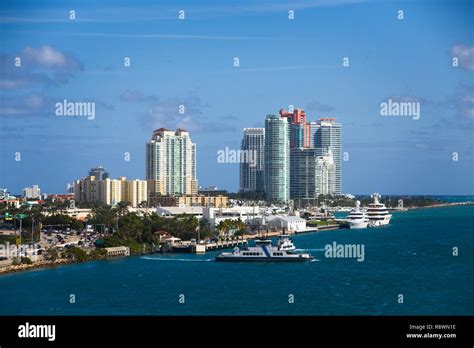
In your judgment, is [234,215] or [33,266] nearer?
[33,266]

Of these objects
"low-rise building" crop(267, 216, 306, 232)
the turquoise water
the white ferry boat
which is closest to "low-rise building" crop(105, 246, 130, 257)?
the turquoise water

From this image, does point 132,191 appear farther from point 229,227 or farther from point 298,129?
point 298,129

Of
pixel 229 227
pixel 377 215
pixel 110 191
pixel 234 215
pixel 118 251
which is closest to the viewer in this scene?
pixel 118 251

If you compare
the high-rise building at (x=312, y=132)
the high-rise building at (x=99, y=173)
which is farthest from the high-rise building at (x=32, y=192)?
the high-rise building at (x=312, y=132)

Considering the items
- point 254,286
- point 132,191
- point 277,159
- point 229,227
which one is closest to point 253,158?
point 277,159
